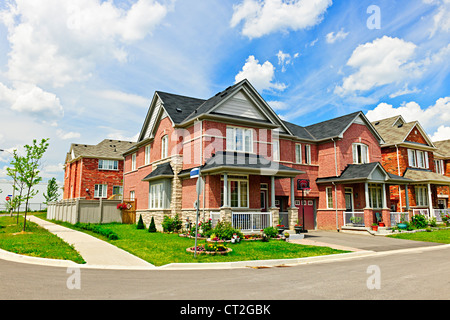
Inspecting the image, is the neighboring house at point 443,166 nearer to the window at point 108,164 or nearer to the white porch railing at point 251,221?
the white porch railing at point 251,221

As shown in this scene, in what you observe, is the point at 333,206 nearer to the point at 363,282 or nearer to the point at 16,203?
the point at 363,282

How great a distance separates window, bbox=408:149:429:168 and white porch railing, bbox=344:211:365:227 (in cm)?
1071

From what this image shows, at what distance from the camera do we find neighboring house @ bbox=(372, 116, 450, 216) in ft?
95.1

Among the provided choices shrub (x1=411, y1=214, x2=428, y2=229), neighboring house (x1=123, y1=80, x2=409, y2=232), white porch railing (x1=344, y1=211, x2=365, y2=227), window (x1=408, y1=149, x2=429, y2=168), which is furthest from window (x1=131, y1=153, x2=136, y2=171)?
window (x1=408, y1=149, x2=429, y2=168)

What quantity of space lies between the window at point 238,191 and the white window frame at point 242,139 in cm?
259

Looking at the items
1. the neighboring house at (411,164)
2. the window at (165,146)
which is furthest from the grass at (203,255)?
the neighboring house at (411,164)

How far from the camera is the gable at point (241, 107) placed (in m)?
21.5

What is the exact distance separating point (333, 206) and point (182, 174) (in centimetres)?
1289

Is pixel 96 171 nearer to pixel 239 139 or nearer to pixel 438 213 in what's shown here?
pixel 239 139

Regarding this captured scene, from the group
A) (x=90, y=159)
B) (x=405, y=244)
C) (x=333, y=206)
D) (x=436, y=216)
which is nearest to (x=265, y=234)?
(x=405, y=244)

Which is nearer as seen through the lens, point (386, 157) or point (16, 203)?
point (16, 203)

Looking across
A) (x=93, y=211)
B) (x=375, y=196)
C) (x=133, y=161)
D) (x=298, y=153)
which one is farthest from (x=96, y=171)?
(x=375, y=196)

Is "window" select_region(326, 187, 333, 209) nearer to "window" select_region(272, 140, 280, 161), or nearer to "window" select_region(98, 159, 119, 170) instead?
"window" select_region(272, 140, 280, 161)

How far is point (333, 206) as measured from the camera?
2608 cm
